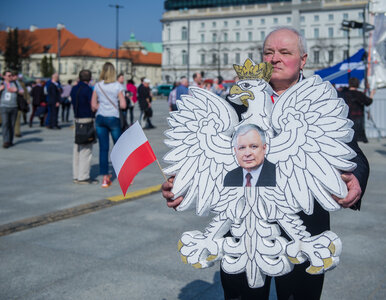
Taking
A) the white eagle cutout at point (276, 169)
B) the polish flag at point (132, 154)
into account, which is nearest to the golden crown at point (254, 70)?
the white eagle cutout at point (276, 169)

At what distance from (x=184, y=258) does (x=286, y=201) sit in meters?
0.53

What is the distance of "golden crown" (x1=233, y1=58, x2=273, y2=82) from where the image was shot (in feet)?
6.94

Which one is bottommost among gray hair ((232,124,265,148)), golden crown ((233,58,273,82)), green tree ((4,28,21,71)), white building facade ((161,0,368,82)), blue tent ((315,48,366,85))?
gray hair ((232,124,265,148))

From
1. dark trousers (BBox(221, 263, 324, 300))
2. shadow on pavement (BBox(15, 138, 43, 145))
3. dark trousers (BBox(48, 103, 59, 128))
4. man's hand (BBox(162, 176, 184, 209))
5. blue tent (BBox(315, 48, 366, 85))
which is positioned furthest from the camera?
dark trousers (BBox(48, 103, 59, 128))

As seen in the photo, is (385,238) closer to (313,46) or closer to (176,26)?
(313,46)

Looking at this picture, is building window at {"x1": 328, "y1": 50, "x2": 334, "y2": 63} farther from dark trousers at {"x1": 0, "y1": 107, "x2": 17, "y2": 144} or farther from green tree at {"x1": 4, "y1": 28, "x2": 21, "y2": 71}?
dark trousers at {"x1": 0, "y1": 107, "x2": 17, "y2": 144}

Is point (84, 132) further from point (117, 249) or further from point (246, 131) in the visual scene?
point (246, 131)

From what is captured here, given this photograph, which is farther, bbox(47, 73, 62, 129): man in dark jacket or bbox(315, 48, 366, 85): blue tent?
bbox(47, 73, 62, 129): man in dark jacket

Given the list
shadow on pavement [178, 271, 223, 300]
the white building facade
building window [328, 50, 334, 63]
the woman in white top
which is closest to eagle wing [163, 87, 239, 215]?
shadow on pavement [178, 271, 223, 300]

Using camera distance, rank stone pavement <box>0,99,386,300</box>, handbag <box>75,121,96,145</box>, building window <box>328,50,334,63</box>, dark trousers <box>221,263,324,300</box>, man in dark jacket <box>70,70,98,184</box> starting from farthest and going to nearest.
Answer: building window <box>328,50,334,63</box> < man in dark jacket <box>70,70,98,184</box> < handbag <box>75,121,96,145</box> < stone pavement <box>0,99,386,300</box> < dark trousers <box>221,263,324,300</box>

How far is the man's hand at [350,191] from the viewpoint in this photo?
2.00 meters

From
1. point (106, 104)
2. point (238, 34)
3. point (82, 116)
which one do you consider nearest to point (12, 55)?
point (238, 34)

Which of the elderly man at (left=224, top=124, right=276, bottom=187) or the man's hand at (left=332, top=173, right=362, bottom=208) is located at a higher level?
the elderly man at (left=224, top=124, right=276, bottom=187)

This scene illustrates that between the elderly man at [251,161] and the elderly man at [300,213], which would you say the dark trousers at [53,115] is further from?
the elderly man at [251,161]
